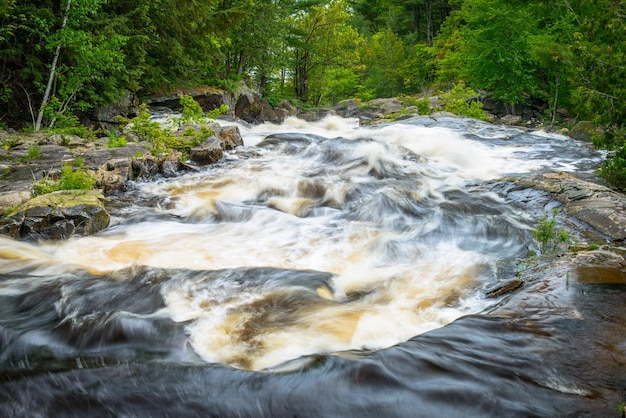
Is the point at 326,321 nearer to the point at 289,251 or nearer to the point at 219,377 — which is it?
the point at 219,377

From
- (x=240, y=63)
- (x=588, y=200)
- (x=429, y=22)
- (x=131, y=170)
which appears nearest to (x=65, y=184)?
(x=131, y=170)

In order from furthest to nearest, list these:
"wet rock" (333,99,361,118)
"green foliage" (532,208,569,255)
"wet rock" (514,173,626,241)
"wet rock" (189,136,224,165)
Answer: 1. "wet rock" (333,99,361,118)
2. "wet rock" (189,136,224,165)
3. "wet rock" (514,173,626,241)
4. "green foliage" (532,208,569,255)

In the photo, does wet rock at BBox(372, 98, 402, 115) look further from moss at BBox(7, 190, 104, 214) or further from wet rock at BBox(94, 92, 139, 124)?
moss at BBox(7, 190, 104, 214)

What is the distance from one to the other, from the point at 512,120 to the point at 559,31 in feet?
17.1

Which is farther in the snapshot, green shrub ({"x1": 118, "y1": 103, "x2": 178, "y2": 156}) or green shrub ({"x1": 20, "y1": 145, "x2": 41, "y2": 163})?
green shrub ({"x1": 118, "y1": 103, "x2": 178, "y2": 156})

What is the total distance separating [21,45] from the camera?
11.5 meters

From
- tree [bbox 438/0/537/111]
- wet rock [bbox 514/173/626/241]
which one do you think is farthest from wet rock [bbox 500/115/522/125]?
wet rock [bbox 514/173/626/241]

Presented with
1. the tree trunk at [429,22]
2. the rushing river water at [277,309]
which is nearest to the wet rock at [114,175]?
the rushing river water at [277,309]

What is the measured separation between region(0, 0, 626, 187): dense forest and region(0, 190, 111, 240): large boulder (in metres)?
7.01

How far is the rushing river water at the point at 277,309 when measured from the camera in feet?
7.47

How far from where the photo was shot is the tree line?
7.05 m

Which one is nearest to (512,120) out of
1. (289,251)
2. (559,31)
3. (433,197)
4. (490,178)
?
(559,31)

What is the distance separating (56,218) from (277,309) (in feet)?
11.5

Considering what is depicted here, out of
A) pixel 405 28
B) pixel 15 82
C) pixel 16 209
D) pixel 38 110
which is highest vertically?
pixel 405 28
